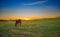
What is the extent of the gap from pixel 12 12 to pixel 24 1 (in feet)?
0.98

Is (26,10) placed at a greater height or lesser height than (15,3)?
lesser

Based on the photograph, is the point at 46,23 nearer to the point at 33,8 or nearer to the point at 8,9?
the point at 33,8

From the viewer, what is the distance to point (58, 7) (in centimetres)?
203

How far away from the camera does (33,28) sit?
2.00 m

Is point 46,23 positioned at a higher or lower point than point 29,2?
lower

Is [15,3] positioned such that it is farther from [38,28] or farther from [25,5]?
[38,28]

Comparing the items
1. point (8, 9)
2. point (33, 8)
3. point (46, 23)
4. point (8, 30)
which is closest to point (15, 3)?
point (8, 9)

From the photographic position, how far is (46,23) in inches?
79.1

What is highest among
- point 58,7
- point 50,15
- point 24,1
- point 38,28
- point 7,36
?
point 24,1

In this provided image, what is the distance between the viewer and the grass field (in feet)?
6.48

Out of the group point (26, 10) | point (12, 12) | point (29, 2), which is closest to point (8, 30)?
point (12, 12)

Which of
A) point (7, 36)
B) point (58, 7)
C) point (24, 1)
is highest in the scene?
point (24, 1)

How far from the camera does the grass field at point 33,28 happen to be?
6.48 ft

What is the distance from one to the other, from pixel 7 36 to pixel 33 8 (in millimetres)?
690
